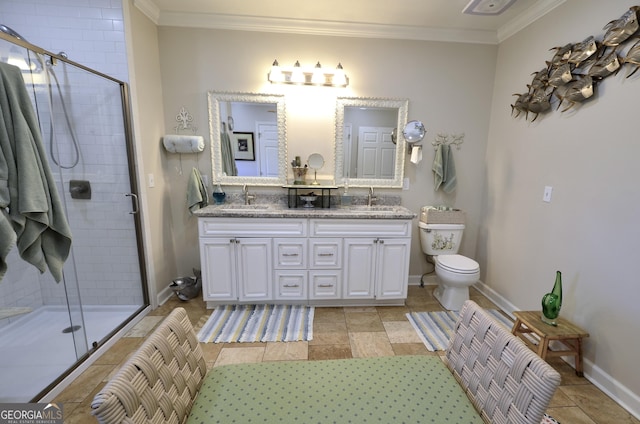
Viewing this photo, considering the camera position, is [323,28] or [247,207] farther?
[247,207]

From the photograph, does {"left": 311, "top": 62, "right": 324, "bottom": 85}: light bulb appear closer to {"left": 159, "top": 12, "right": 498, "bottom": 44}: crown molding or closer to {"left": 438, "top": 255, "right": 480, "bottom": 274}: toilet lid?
{"left": 159, "top": 12, "right": 498, "bottom": 44}: crown molding

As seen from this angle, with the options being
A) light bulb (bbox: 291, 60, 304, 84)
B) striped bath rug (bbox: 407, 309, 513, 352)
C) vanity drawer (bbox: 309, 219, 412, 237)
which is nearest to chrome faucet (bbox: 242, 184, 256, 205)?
vanity drawer (bbox: 309, 219, 412, 237)

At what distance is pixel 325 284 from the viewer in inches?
93.1

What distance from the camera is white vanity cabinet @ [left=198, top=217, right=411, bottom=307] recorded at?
→ 7.41 ft

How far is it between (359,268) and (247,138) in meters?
1.64

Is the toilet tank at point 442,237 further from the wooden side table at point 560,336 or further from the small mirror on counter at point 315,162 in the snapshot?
the small mirror on counter at point 315,162

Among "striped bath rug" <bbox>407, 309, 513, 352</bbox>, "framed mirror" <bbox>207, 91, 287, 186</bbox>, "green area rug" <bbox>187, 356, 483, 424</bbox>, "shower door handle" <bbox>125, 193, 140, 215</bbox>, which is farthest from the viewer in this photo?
"framed mirror" <bbox>207, 91, 287, 186</bbox>

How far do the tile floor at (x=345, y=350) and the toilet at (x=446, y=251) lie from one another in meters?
0.17

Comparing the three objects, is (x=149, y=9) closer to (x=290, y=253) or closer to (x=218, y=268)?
(x=218, y=268)

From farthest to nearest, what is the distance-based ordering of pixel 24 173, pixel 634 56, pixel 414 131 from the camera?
pixel 414 131
pixel 634 56
pixel 24 173

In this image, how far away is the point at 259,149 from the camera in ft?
8.50

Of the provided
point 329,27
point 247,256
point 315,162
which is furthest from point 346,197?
point 329,27

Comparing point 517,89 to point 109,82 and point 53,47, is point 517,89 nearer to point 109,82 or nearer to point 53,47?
point 109,82

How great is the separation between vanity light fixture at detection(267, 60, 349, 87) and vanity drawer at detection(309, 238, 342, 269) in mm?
1457
